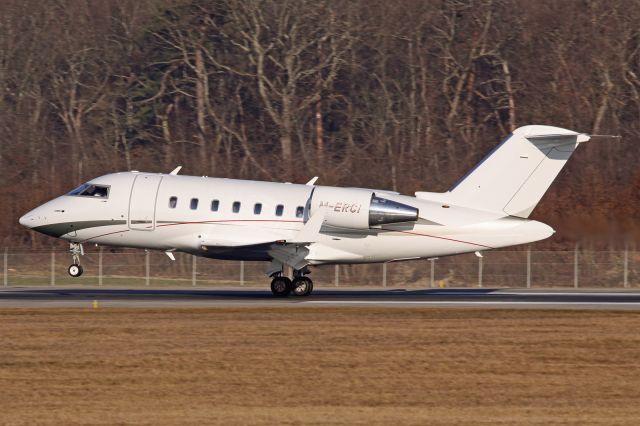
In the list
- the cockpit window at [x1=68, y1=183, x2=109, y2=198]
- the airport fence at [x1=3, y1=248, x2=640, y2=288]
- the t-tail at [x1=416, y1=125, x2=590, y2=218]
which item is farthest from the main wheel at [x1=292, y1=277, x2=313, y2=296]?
the airport fence at [x1=3, y1=248, x2=640, y2=288]

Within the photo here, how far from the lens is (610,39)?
69.2m

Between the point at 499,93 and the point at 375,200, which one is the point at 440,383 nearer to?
the point at 375,200

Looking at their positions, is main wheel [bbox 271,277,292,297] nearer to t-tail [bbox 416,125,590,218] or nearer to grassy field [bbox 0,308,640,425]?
t-tail [bbox 416,125,590,218]

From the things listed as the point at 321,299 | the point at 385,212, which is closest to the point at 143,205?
the point at 321,299

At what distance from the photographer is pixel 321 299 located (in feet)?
109

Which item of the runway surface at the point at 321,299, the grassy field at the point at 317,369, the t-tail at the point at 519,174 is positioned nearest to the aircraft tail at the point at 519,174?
the t-tail at the point at 519,174

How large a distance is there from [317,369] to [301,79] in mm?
52494

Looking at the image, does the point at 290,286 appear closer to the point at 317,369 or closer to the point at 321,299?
the point at 321,299

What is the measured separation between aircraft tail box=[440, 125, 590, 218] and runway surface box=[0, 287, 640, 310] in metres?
2.79

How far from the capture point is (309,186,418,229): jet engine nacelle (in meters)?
32.6

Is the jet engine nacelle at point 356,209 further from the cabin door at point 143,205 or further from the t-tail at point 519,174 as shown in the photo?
the cabin door at point 143,205

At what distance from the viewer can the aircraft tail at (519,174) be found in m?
33.5

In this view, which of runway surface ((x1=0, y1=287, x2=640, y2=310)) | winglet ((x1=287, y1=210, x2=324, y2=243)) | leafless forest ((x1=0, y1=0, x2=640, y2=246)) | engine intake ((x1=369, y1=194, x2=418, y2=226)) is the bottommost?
runway surface ((x1=0, y1=287, x2=640, y2=310))

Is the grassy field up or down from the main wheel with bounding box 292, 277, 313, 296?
down
